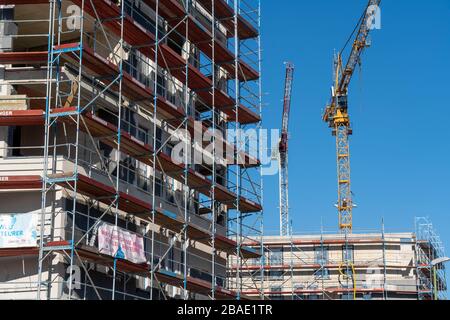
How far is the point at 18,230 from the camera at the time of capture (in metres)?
29.9

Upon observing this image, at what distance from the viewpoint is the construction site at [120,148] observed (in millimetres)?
30594

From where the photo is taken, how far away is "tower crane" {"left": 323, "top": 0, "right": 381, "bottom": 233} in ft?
288

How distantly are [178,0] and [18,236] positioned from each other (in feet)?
55.9

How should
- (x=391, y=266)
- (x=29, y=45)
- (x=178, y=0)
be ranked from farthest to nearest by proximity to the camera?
(x=391, y=266) < (x=178, y=0) < (x=29, y=45)

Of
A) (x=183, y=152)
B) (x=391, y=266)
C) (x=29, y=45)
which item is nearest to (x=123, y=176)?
(x=183, y=152)

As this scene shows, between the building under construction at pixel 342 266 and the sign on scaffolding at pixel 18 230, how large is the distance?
3205 centimetres

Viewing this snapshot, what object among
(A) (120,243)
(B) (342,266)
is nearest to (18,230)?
(A) (120,243)

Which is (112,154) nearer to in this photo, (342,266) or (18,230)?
(18,230)

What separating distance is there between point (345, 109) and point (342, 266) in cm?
3744

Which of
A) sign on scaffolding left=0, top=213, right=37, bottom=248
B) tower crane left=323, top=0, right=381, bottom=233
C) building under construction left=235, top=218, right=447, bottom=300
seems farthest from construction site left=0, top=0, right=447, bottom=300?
tower crane left=323, top=0, right=381, bottom=233

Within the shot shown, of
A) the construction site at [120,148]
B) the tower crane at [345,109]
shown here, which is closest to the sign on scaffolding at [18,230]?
the construction site at [120,148]

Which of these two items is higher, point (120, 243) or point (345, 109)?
point (345, 109)

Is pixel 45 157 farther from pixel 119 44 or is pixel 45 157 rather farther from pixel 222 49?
pixel 222 49
